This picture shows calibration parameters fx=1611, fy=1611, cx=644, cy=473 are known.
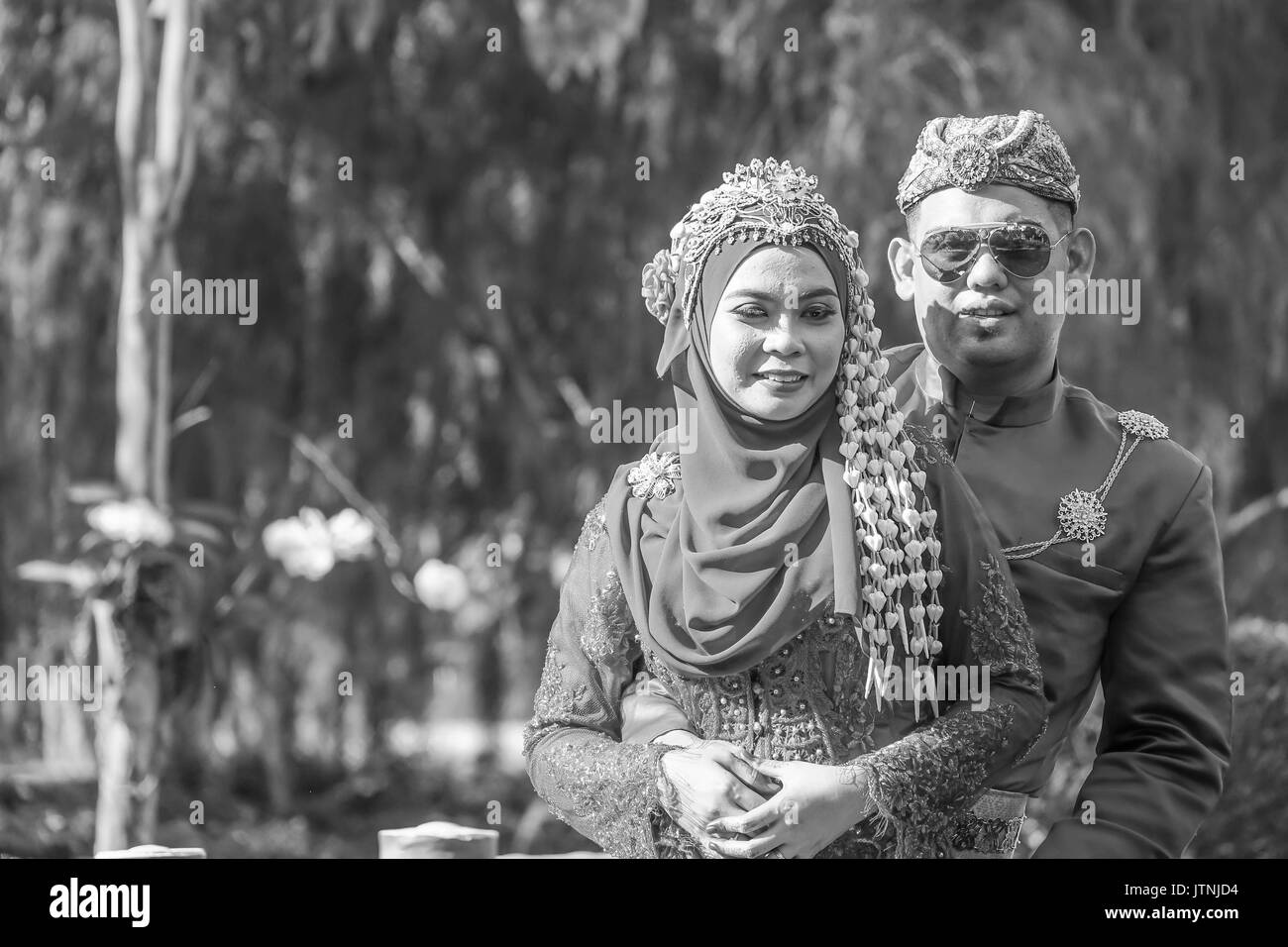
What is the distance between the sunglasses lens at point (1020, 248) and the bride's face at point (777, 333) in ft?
1.50

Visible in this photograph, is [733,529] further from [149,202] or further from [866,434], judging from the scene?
[149,202]

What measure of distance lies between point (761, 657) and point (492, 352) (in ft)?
15.8

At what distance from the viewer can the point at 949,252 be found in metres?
2.41

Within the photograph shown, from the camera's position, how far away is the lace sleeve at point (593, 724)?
202 cm

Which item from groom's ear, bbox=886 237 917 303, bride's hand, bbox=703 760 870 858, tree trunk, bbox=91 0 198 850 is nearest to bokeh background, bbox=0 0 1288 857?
tree trunk, bbox=91 0 198 850

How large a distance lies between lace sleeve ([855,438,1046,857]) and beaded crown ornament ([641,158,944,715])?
33mm

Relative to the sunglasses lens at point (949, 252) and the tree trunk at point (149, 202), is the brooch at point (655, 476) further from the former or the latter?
the tree trunk at point (149, 202)

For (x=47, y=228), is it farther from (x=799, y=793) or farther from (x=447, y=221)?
(x=799, y=793)

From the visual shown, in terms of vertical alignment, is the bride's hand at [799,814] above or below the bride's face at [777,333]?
below

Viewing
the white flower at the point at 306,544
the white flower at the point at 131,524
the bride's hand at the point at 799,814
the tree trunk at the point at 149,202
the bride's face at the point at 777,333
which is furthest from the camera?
the white flower at the point at 306,544

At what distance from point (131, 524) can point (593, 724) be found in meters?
3.22

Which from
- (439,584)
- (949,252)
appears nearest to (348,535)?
(439,584)

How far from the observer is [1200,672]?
2344 millimetres

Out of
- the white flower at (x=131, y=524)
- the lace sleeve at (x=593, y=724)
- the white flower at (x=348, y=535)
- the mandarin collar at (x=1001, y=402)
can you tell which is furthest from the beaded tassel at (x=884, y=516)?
the white flower at (x=348, y=535)
